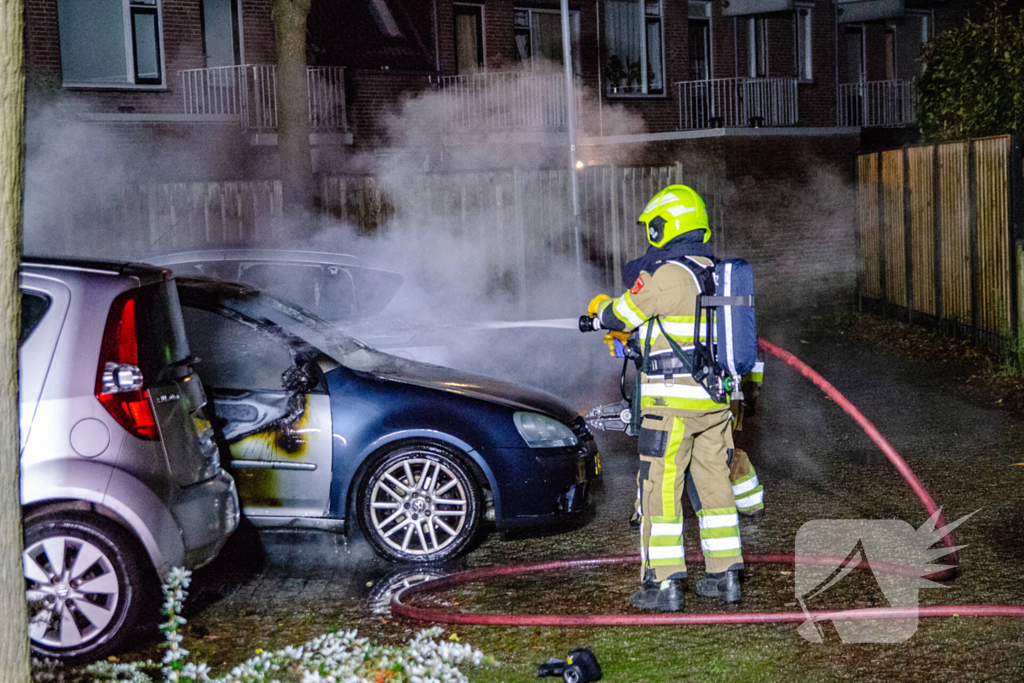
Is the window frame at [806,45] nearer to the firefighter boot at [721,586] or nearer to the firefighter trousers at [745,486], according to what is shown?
the firefighter trousers at [745,486]

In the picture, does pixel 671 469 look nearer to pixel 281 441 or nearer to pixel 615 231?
pixel 281 441

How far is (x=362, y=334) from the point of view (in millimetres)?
7602

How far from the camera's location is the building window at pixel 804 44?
23.0 meters

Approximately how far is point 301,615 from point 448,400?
4.37ft

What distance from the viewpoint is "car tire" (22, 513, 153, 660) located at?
4262 millimetres

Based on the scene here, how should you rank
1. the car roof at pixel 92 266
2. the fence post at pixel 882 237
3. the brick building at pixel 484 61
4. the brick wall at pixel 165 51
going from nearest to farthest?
1. the car roof at pixel 92 266
2. the fence post at pixel 882 237
3. the brick wall at pixel 165 51
4. the brick building at pixel 484 61

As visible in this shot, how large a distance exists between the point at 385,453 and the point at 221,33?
43.1ft

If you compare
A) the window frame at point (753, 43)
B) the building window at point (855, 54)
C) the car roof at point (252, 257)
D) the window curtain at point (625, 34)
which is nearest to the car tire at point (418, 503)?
the car roof at point (252, 257)

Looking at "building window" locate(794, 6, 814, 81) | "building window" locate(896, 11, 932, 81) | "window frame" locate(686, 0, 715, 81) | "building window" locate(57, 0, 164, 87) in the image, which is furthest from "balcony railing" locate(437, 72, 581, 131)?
"building window" locate(896, 11, 932, 81)

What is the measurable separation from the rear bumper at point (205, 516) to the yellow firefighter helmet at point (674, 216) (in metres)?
2.17

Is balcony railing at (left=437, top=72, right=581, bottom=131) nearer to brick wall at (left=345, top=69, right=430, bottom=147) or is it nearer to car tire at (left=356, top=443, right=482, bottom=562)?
brick wall at (left=345, top=69, right=430, bottom=147)

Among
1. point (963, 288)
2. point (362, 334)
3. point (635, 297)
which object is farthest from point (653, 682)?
point (963, 288)

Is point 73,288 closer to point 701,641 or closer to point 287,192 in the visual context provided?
point 701,641

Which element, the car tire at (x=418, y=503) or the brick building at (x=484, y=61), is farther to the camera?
the brick building at (x=484, y=61)
